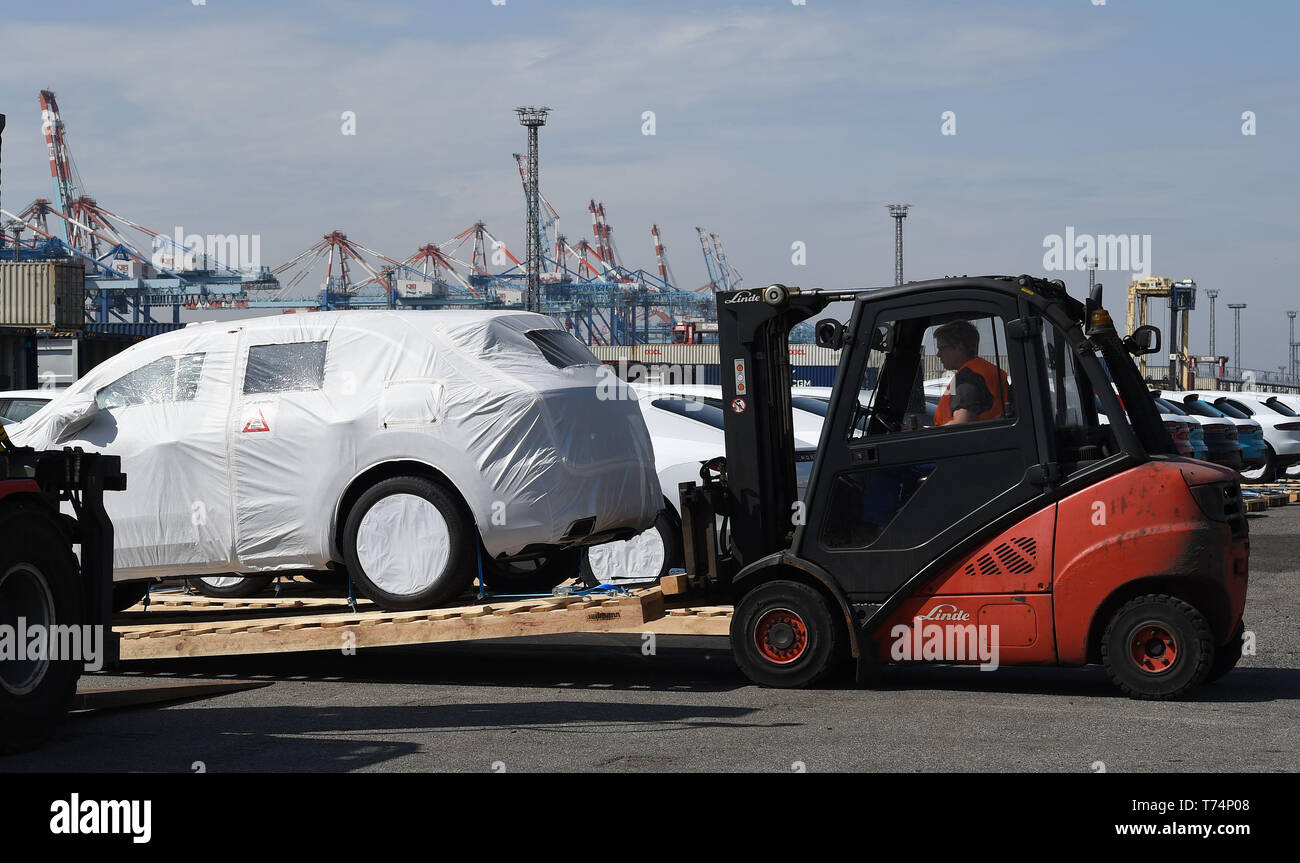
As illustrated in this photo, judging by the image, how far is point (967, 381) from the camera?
7078 millimetres

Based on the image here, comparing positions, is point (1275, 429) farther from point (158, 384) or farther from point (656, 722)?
point (158, 384)

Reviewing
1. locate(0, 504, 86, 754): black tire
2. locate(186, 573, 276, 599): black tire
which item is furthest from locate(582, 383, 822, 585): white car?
locate(0, 504, 86, 754): black tire

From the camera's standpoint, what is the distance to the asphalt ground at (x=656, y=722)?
5480mm

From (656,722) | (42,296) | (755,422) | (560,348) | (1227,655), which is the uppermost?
(42,296)

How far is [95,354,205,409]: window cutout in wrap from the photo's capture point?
26.6 feet

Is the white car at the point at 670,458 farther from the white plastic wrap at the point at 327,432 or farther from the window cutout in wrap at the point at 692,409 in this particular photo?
the white plastic wrap at the point at 327,432

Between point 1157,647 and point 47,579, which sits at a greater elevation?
point 47,579

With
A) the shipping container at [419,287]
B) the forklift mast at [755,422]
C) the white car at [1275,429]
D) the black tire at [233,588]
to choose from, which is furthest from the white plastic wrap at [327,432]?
the shipping container at [419,287]

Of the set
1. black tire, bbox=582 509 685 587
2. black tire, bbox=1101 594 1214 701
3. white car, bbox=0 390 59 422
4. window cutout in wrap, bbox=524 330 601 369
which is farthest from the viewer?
white car, bbox=0 390 59 422

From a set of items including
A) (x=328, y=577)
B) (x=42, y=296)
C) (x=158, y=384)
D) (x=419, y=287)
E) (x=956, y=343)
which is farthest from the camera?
(x=419, y=287)

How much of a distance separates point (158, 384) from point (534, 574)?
2.61 m

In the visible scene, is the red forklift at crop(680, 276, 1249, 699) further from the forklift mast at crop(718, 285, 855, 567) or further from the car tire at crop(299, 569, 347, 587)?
the car tire at crop(299, 569, 347, 587)

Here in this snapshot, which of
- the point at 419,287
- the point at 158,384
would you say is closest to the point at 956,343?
the point at 158,384
